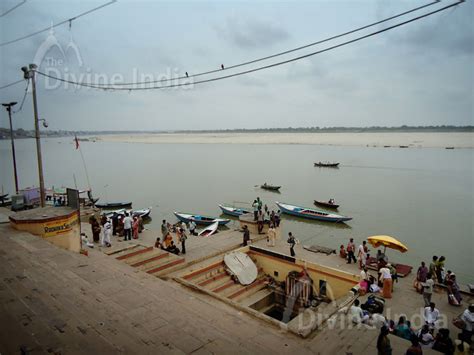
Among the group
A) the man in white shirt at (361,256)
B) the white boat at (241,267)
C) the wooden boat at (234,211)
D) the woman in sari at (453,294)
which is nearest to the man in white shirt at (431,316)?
the woman in sari at (453,294)

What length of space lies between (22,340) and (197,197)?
3275 cm

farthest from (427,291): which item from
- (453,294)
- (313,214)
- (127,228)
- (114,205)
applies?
(114,205)

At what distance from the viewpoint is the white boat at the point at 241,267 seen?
12234 millimetres

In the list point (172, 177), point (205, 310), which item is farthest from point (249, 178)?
point (205, 310)

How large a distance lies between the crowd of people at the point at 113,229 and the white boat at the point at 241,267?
14.9ft

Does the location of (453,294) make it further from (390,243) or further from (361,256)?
(361,256)

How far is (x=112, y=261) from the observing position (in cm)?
849

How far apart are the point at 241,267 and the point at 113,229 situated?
21.6ft

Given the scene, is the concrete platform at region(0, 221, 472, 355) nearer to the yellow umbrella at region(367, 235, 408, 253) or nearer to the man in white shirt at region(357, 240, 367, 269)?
the yellow umbrella at region(367, 235, 408, 253)

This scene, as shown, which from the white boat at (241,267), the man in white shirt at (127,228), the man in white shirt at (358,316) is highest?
the man in white shirt at (127,228)

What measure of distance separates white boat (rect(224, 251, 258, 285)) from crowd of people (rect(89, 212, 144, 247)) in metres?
4.55

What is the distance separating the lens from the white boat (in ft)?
40.1

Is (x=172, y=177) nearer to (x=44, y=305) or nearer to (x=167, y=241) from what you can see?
(x=167, y=241)

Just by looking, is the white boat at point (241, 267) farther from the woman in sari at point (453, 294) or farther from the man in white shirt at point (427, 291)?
the woman in sari at point (453, 294)
